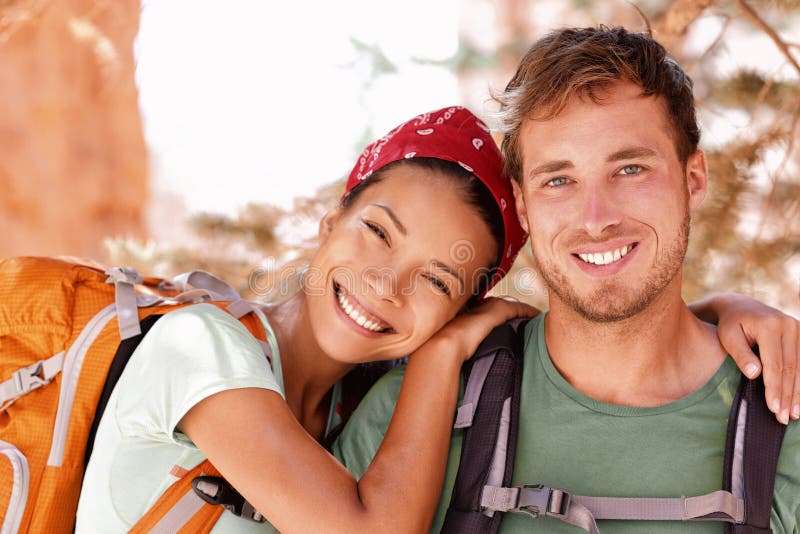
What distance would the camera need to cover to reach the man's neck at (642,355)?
2084 millimetres

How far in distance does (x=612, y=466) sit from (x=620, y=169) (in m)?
0.74

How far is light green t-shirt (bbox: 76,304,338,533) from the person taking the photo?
75.0 inches

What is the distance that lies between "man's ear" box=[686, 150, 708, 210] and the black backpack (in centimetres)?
52

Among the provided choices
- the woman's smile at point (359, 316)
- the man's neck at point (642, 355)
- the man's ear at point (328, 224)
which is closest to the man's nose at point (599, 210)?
the man's neck at point (642, 355)

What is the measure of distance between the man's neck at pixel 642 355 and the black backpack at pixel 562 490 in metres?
0.17

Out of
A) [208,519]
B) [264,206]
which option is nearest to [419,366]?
[208,519]

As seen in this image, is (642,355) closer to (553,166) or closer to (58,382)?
(553,166)

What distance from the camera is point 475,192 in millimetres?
2285

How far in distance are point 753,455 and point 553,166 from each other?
84cm

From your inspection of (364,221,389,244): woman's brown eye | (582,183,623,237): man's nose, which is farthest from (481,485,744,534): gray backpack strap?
(364,221,389,244): woman's brown eye

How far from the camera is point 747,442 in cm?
182

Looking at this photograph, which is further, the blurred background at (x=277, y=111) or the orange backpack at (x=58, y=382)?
the blurred background at (x=277, y=111)

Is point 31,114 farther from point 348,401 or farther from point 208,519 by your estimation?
point 208,519

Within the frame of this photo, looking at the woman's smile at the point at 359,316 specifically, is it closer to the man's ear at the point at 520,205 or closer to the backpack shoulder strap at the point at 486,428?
the backpack shoulder strap at the point at 486,428
